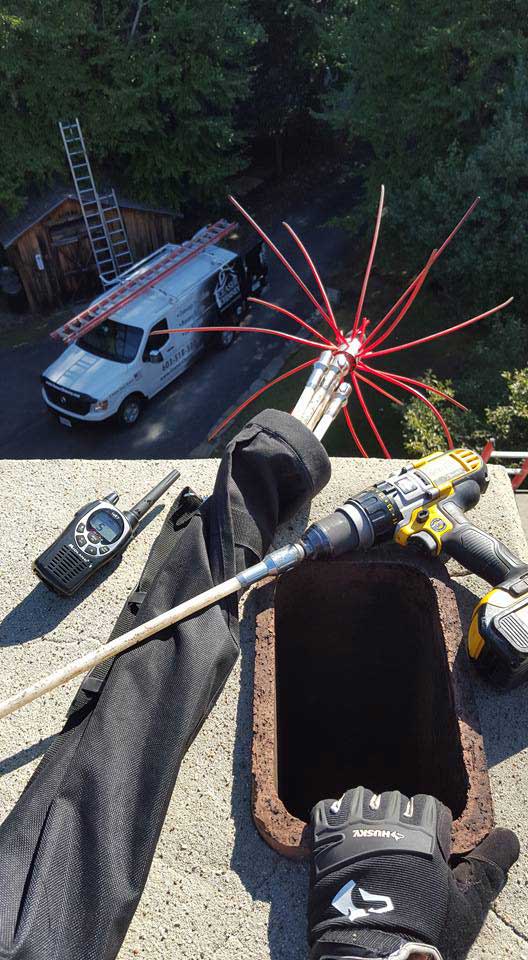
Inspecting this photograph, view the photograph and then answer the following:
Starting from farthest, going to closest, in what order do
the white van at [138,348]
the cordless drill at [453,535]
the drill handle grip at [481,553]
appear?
the white van at [138,348] → the drill handle grip at [481,553] → the cordless drill at [453,535]

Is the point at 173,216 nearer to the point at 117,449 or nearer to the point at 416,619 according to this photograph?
the point at 117,449

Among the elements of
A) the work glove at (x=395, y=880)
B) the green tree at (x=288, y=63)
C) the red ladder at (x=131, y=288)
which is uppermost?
the green tree at (x=288, y=63)

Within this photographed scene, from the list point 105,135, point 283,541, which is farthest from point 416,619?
point 105,135

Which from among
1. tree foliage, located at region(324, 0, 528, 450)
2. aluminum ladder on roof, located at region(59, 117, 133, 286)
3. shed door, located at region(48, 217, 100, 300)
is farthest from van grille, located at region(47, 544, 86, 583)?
shed door, located at region(48, 217, 100, 300)

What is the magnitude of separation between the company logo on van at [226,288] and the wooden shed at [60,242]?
374 cm

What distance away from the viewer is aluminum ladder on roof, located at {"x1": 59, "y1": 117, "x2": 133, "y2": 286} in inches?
683

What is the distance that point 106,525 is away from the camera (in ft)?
17.1

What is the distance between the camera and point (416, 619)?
5.46 m

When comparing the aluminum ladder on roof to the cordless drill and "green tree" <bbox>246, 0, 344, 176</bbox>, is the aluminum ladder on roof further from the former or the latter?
the cordless drill

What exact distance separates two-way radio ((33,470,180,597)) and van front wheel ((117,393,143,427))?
33.8 feet

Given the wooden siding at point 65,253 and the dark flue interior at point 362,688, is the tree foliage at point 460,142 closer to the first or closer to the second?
the dark flue interior at point 362,688

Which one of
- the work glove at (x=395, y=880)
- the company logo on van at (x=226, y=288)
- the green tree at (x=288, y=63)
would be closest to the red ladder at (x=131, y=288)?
the company logo on van at (x=226, y=288)

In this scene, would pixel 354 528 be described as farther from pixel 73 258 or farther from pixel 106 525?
pixel 73 258

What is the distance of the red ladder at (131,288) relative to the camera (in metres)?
15.1
